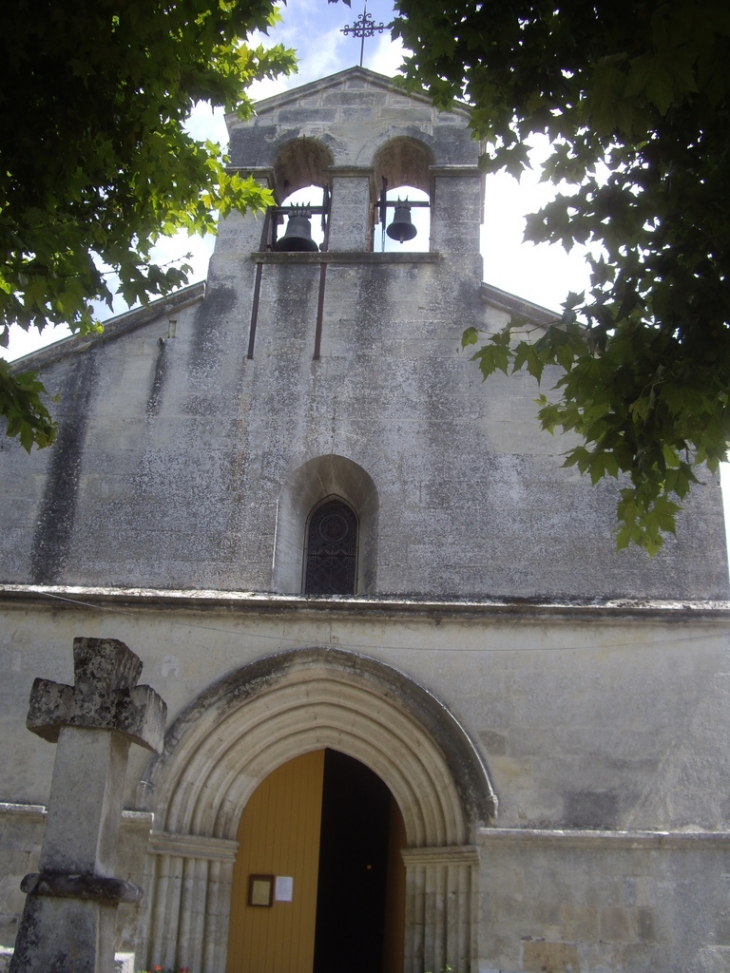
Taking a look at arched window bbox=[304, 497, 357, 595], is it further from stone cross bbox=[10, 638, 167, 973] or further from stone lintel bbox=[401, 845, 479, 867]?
stone cross bbox=[10, 638, 167, 973]

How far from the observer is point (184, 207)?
650 cm

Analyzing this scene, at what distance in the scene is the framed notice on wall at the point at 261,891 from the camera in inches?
342

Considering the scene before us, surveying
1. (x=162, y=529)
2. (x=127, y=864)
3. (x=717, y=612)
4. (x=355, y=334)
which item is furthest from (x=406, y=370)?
(x=127, y=864)

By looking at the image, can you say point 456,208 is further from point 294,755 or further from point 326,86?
point 294,755

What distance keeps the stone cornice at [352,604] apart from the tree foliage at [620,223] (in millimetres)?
2928

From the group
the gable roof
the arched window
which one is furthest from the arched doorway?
the gable roof

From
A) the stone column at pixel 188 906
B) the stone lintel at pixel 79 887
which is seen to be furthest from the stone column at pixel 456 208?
the stone lintel at pixel 79 887

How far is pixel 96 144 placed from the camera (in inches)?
206

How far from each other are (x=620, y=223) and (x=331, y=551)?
4675mm

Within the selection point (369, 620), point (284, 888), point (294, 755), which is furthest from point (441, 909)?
point (369, 620)

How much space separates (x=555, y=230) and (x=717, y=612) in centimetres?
393

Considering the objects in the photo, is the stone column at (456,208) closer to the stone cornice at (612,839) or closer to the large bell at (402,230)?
the large bell at (402,230)

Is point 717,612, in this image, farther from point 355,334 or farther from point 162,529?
point 162,529

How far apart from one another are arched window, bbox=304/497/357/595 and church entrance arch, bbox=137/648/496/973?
3.15 ft
